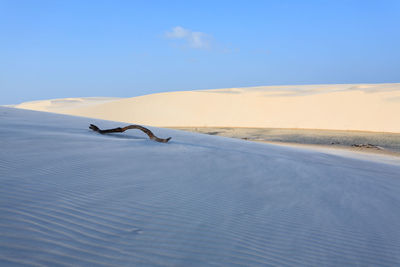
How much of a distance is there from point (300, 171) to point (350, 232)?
1.67 meters

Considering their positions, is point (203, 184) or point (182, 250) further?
point (203, 184)

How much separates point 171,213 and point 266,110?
60.1 feet

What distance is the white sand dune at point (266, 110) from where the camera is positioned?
16172 mm

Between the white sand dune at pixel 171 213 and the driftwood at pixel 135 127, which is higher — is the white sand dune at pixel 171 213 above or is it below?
below

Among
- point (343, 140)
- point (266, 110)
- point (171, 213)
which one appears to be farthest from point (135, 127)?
point (266, 110)

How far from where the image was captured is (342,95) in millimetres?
19172

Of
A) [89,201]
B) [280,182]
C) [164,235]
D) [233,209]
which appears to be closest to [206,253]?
[164,235]

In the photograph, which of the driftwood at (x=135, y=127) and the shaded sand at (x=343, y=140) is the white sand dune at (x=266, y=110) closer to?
the shaded sand at (x=343, y=140)

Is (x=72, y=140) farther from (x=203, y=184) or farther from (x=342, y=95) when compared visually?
Answer: (x=342, y=95)

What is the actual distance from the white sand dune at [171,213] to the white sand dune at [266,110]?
1380 cm

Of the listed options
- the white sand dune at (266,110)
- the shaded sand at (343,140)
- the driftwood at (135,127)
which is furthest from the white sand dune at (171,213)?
the white sand dune at (266,110)

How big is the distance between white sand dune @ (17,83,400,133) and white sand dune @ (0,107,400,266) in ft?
45.3

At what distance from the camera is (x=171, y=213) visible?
77.4 inches

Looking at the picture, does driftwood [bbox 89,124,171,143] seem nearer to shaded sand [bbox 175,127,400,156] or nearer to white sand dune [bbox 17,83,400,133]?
shaded sand [bbox 175,127,400,156]
